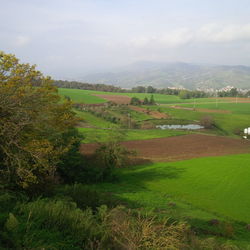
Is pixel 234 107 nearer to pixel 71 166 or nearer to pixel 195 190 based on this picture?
pixel 195 190

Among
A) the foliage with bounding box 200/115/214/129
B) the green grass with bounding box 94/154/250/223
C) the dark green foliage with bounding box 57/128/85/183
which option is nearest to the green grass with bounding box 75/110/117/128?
the foliage with bounding box 200/115/214/129

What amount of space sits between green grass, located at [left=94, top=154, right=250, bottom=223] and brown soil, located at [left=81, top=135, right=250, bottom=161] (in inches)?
171

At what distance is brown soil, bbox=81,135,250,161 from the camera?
140 feet

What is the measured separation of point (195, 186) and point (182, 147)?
21.6m

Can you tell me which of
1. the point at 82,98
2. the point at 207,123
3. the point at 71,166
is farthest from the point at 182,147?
the point at 82,98

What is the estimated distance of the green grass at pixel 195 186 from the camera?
22.1 m

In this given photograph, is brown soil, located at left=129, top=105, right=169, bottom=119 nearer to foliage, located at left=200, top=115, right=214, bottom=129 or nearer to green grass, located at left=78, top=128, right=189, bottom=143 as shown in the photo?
foliage, located at left=200, top=115, right=214, bottom=129

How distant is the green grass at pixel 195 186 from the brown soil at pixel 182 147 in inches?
171

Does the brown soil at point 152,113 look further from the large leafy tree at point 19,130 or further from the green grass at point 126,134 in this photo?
the large leafy tree at point 19,130

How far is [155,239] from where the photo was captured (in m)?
5.49

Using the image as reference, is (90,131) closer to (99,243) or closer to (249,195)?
(249,195)

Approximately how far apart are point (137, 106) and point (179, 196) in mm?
73611

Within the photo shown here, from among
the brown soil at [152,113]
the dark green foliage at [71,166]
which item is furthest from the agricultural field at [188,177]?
the brown soil at [152,113]

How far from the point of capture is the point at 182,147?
49.2 meters
